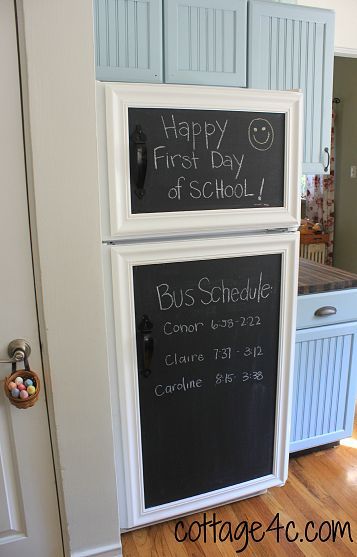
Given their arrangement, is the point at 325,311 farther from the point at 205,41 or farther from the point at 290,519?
the point at 205,41

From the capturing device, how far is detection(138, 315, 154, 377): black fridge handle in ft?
4.83

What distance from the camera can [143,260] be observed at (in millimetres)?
1428

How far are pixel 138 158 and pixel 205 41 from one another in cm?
68

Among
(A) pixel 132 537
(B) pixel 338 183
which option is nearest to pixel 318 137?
(A) pixel 132 537

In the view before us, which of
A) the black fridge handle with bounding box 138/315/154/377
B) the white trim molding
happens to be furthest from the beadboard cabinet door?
the white trim molding

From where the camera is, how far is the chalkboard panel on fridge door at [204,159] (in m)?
1.36

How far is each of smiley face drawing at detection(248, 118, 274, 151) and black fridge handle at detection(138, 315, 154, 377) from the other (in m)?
0.70

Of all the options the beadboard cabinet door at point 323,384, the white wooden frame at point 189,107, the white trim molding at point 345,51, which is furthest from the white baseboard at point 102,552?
the white trim molding at point 345,51

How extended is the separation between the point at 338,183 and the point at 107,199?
3.79 meters

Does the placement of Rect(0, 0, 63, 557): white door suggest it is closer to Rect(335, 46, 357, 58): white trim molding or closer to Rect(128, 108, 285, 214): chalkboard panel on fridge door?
Rect(128, 108, 285, 214): chalkboard panel on fridge door

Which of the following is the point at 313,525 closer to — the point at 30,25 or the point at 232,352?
the point at 232,352

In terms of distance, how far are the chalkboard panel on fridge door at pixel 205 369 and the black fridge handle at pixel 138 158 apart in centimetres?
28

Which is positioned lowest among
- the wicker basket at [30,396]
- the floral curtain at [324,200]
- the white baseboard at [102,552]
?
the white baseboard at [102,552]

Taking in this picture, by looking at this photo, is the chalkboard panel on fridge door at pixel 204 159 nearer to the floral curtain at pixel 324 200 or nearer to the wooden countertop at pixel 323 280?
the wooden countertop at pixel 323 280
